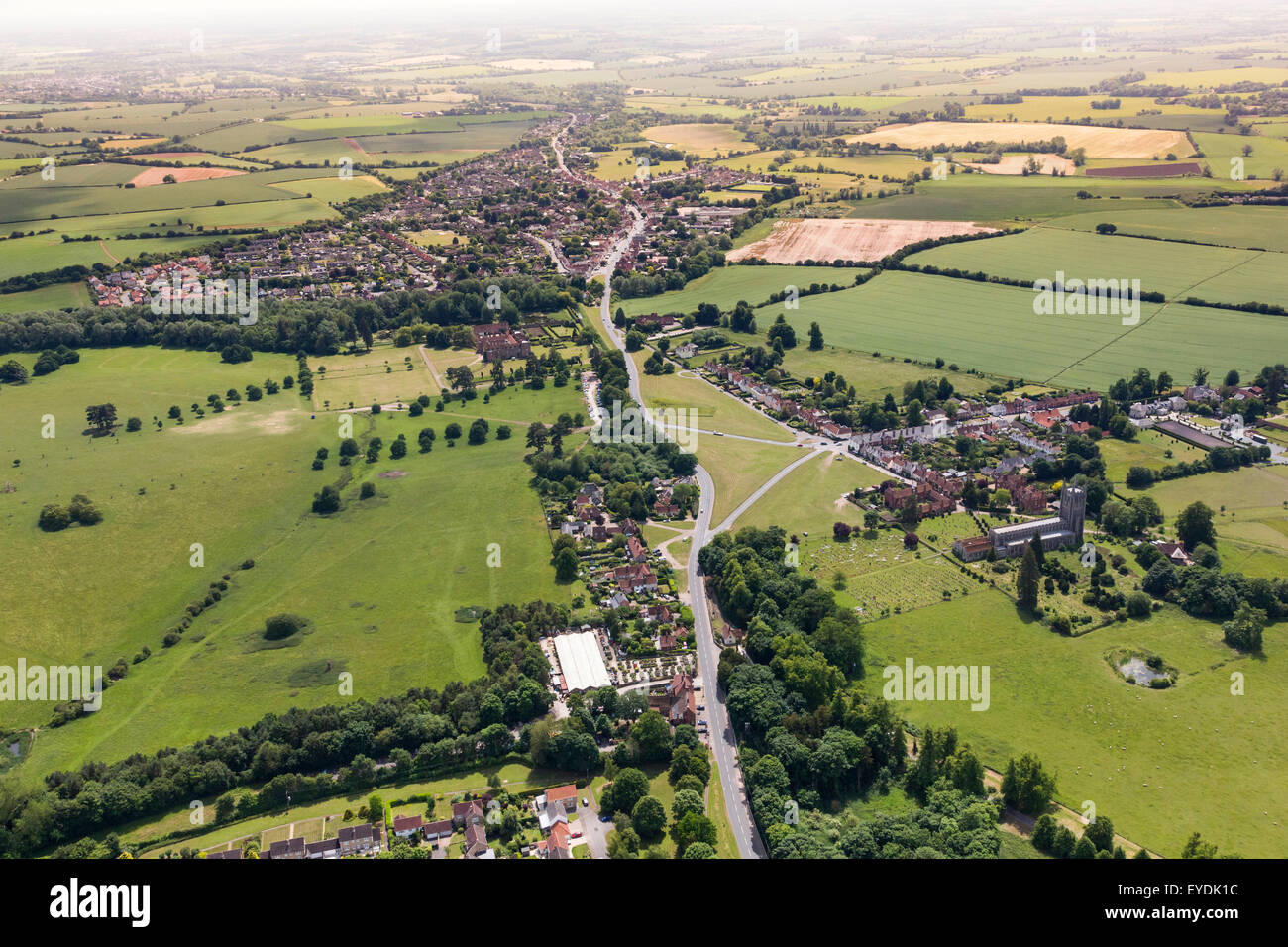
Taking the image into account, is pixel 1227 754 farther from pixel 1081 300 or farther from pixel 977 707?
pixel 1081 300

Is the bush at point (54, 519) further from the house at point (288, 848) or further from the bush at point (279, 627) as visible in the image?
the house at point (288, 848)

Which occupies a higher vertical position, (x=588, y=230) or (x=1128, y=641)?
(x=588, y=230)

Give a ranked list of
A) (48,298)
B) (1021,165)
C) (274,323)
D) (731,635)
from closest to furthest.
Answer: (731,635) → (274,323) → (48,298) → (1021,165)

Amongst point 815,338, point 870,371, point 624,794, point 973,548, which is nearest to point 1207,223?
point 815,338

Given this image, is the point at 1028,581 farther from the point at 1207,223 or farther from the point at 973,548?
the point at 1207,223

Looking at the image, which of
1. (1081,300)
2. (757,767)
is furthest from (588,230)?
(757,767)
